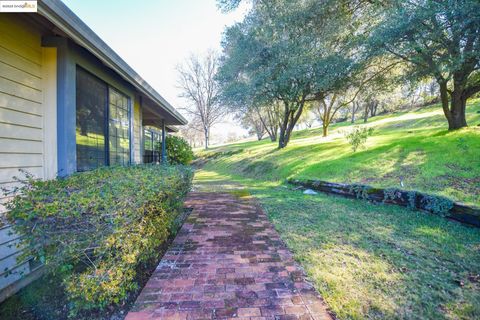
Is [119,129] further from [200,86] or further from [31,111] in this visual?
[200,86]

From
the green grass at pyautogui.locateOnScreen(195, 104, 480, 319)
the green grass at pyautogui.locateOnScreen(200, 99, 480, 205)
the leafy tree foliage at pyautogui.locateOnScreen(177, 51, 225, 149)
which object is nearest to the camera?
the green grass at pyautogui.locateOnScreen(195, 104, 480, 319)

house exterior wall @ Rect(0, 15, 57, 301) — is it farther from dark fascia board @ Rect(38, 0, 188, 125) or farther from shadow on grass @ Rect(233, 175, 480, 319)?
shadow on grass @ Rect(233, 175, 480, 319)

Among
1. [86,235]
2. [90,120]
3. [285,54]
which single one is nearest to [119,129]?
[90,120]

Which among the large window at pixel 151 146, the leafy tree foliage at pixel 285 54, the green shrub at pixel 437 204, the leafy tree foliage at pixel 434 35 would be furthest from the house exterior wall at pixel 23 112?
the leafy tree foliage at pixel 285 54

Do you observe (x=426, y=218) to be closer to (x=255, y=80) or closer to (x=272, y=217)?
(x=272, y=217)

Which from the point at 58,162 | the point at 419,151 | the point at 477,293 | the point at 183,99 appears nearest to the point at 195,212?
the point at 58,162

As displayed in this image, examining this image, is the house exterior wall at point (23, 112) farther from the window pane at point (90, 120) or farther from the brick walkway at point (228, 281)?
the brick walkway at point (228, 281)

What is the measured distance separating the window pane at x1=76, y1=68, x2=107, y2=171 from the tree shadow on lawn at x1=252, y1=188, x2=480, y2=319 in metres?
3.35

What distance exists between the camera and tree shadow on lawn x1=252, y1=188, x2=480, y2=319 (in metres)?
1.95

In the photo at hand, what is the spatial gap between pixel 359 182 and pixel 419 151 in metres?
2.83

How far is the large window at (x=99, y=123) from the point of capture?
338 centimetres

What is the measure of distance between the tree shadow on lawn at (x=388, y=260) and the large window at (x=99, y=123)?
3.35 meters

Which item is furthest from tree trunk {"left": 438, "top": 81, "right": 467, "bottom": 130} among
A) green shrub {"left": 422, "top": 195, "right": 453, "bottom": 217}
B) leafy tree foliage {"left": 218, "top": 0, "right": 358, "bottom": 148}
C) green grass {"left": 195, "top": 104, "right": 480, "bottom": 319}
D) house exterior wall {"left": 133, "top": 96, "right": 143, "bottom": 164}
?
house exterior wall {"left": 133, "top": 96, "right": 143, "bottom": 164}

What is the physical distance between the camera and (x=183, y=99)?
28.4 metres
